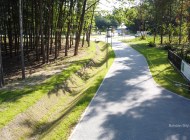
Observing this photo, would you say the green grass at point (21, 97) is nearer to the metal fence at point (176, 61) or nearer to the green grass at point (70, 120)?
the green grass at point (70, 120)

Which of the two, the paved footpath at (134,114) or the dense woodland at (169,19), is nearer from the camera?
the paved footpath at (134,114)

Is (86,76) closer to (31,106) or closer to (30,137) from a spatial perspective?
(31,106)

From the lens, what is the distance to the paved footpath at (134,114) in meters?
11.9

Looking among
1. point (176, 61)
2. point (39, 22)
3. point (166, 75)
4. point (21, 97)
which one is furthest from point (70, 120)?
point (39, 22)

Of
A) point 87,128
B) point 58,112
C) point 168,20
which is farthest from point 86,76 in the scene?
point 168,20

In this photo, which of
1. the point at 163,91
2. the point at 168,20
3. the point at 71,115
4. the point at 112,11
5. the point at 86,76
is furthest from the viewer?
the point at 168,20

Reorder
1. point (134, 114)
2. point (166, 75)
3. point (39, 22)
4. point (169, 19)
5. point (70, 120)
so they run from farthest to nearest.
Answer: point (169, 19) < point (39, 22) < point (166, 75) < point (134, 114) < point (70, 120)

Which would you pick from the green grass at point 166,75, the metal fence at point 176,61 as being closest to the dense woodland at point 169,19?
the metal fence at point 176,61

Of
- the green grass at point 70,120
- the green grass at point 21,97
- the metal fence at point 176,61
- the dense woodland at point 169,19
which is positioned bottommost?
the green grass at point 70,120

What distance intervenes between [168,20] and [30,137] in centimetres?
4565

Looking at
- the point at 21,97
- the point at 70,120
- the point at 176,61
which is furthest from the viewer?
the point at 176,61

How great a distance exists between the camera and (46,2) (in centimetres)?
3147

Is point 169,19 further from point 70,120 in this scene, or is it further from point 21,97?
point 70,120

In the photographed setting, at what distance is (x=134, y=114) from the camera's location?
14.4 metres
